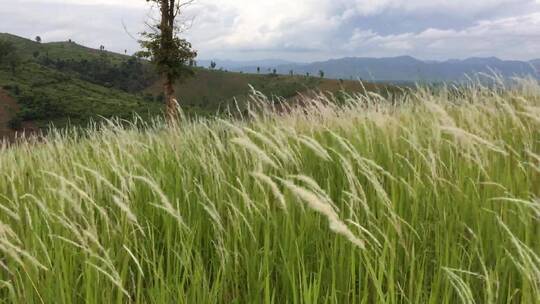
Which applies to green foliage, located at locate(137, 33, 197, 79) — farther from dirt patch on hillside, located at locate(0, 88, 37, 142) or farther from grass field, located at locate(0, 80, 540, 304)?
dirt patch on hillside, located at locate(0, 88, 37, 142)

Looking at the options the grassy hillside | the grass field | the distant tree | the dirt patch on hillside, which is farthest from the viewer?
the distant tree

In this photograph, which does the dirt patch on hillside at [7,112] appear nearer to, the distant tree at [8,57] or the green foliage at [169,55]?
the distant tree at [8,57]

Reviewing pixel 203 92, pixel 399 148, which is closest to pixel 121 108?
pixel 203 92

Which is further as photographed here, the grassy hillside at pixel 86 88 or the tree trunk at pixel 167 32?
the grassy hillside at pixel 86 88

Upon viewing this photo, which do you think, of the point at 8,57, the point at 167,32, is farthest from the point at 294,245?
the point at 8,57

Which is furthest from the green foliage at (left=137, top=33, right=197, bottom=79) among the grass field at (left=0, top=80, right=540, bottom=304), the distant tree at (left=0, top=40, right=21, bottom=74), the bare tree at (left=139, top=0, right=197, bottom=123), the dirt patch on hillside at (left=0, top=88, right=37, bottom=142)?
the distant tree at (left=0, top=40, right=21, bottom=74)

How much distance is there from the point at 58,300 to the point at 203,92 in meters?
202

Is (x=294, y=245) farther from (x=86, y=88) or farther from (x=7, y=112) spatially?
(x=86, y=88)

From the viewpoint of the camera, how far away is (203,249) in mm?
2662

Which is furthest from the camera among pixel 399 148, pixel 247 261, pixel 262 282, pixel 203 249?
pixel 399 148

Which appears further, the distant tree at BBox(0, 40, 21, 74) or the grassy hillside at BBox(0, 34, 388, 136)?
the distant tree at BBox(0, 40, 21, 74)

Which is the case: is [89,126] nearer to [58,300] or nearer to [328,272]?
[58,300]

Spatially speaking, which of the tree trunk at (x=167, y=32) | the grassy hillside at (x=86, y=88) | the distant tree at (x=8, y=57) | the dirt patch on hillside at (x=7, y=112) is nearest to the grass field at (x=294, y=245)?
the tree trunk at (x=167, y=32)

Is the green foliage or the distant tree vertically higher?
the distant tree
